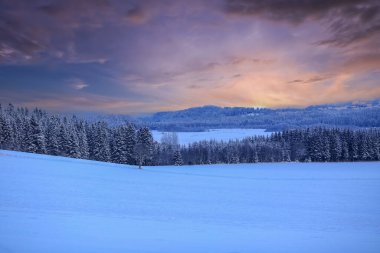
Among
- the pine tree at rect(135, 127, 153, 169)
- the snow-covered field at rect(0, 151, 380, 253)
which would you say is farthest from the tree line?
the snow-covered field at rect(0, 151, 380, 253)

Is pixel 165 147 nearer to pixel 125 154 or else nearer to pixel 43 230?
pixel 125 154

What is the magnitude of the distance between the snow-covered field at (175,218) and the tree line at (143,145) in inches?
1480

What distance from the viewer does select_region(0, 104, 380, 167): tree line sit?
74125 millimetres

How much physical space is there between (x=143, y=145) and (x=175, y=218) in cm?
5360

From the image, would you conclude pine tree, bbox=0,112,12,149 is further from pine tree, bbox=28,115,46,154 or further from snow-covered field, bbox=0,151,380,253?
snow-covered field, bbox=0,151,380,253

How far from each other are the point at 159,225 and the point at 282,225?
8.51m

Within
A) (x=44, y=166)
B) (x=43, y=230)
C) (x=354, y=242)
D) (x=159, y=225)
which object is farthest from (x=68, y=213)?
(x=44, y=166)

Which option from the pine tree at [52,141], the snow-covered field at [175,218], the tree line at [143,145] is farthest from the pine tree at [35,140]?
the snow-covered field at [175,218]

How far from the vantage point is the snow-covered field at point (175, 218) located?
1427 centimetres

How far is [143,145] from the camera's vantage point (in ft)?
244

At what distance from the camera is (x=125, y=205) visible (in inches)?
1003

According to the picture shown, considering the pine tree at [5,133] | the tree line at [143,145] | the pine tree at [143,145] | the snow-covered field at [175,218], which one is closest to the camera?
the snow-covered field at [175,218]

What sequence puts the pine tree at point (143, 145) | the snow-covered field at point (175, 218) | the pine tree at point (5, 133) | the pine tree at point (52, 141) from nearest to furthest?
the snow-covered field at point (175, 218)
the pine tree at point (143, 145)
the pine tree at point (5, 133)
the pine tree at point (52, 141)

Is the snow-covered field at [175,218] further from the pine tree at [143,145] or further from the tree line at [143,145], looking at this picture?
the tree line at [143,145]
